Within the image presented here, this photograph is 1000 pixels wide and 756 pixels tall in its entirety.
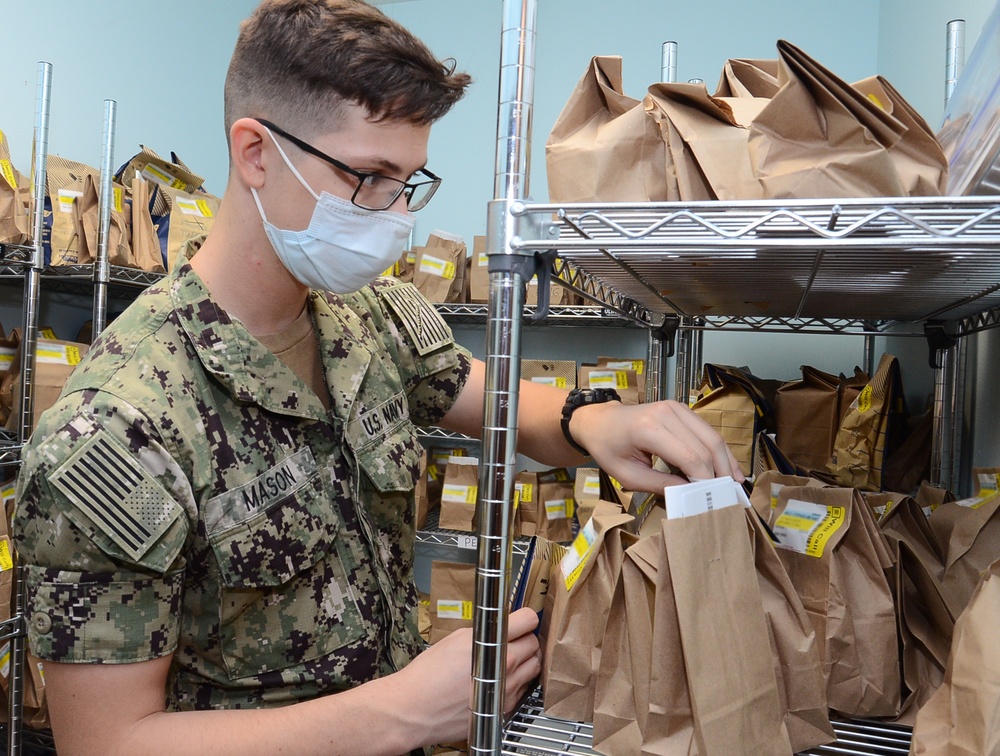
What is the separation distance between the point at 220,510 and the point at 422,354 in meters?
0.47

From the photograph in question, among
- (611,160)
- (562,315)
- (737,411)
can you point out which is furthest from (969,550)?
(562,315)

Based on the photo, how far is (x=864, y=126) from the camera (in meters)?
0.63

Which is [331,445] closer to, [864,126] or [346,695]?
[346,695]

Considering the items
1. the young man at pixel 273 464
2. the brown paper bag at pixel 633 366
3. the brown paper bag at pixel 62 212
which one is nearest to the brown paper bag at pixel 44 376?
the brown paper bag at pixel 62 212

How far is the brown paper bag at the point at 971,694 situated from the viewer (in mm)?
550

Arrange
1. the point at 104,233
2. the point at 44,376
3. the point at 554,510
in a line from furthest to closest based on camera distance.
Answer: the point at 554,510, the point at 104,233, the point at 44,376

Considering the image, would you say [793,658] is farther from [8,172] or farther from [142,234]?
[142,234]

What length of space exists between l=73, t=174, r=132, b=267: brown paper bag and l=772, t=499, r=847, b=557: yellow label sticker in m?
2.25

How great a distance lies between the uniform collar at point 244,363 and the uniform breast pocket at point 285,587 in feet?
0.38

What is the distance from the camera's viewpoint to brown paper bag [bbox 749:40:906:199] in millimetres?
626

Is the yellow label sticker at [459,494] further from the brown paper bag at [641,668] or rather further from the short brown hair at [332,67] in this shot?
the brown paper bag at [641,668]

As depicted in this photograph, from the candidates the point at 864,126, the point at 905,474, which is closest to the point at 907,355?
the point at 905,474

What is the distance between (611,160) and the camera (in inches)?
28.8

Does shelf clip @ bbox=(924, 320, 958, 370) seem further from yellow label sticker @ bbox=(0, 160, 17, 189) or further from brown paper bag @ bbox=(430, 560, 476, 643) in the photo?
yellow label sticker @ bbox=(0, 160, 17, 189)
